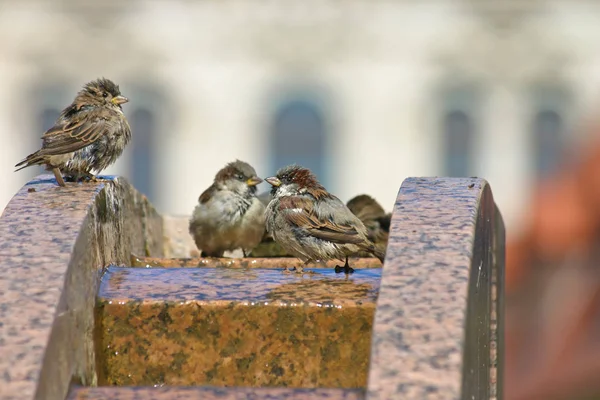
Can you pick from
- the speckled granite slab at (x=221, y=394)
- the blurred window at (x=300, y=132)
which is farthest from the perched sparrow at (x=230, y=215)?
the blurred window at (x=300, y=132)

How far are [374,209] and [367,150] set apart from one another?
42.5 meters

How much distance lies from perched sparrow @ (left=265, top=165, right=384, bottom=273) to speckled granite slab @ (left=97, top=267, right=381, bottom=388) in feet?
5.50

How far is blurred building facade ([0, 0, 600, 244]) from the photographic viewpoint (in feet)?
170

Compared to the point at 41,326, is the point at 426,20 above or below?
above

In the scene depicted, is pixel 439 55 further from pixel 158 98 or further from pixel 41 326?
pixel 41 326

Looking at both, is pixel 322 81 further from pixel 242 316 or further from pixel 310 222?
pixel 242 316

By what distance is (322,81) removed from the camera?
53.8m

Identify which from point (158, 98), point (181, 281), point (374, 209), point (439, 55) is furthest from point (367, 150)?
point (181, 281)

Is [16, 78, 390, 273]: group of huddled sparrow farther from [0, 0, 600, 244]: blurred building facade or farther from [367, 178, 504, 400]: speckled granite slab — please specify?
[0, 0, 600, 244]: blurred building facade

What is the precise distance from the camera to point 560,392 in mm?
8305

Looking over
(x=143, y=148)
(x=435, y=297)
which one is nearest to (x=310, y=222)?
(x=435, y=297)

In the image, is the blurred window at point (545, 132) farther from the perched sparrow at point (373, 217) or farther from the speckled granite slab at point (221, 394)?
the speckled granite slab at point (221, 394)

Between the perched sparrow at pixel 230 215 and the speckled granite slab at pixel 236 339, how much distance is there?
441 centimetres

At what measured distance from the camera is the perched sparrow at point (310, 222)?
8.04 meters
